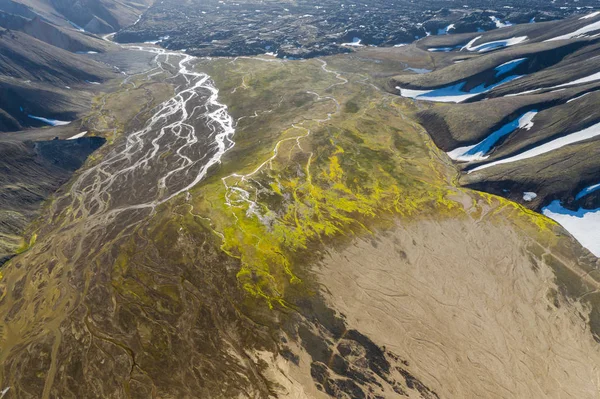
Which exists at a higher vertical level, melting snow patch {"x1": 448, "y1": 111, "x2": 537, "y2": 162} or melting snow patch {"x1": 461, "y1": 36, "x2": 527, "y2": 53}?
melting snow patch {"x1": 461, "y1": 36, "x2": 527, "y2": 53}

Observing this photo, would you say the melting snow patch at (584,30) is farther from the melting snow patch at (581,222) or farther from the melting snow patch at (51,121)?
the melting snow patch at (51,121)

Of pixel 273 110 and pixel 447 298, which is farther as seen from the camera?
pixel 273 110

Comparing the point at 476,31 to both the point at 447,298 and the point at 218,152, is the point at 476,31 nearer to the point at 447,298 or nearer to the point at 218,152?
the point at 218,152

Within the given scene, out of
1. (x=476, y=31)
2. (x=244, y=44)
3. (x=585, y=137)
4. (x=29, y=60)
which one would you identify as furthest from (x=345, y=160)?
(x=476, y=31)

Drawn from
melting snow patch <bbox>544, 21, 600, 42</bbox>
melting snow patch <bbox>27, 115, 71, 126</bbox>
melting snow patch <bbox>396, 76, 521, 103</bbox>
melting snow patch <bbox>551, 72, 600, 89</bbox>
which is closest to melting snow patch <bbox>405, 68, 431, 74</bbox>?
melting snow patch <bbox>396, 76, 521, 103</bbox>

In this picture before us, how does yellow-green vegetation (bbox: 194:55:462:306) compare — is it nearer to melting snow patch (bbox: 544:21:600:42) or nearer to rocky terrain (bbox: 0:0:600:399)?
rocky terrain (bbox: 0:0:600:399)

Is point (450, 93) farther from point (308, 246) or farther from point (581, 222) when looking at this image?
point (308, 246)

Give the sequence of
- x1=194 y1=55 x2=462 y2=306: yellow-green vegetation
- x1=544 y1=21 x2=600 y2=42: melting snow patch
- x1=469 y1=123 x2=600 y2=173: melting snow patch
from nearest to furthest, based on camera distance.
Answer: x1=194 y1=55 x2=462 y2=306: yellow-green vegetation
x1=469 y1=123 x2=600 y2=173: melting snow patch
x1=544 y1=21 x2=600 y2=42: melting snow patch
